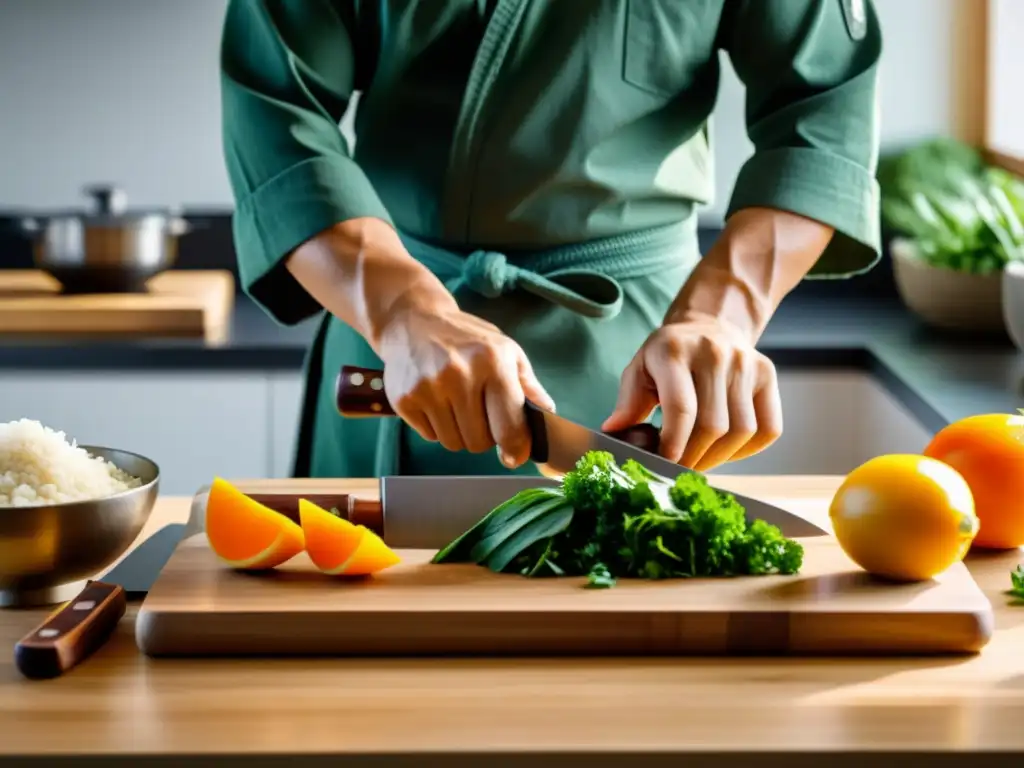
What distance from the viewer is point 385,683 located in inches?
37.8

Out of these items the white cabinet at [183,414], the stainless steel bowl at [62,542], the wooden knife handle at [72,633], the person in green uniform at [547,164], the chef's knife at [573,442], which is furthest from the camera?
the white cabinet at [183,414]

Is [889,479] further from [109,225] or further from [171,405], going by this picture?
[109,225]

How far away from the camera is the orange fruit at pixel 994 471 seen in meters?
1.21

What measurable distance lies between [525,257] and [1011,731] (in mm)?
793

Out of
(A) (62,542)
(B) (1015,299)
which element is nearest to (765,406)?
(A) (62,542)

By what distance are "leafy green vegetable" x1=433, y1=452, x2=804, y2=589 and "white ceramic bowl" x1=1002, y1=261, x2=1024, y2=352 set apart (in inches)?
50.0

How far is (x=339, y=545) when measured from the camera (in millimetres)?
1070

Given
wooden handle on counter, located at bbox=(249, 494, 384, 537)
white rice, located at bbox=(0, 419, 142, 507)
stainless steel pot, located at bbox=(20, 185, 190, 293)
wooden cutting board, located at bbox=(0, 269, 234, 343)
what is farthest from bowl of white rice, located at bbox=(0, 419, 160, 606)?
stainless steel pot, located at bbox=(20, 185, 190, 293)

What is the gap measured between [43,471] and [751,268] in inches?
27.2

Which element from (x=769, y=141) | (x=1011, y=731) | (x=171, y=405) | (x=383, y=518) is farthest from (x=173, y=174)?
(x=1011, y=731)

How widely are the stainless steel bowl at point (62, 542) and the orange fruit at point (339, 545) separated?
14 centimetres

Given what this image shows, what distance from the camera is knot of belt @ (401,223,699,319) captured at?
1.46 m

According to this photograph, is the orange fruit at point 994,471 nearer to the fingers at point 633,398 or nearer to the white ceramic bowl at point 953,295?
the fingers at point 633,398

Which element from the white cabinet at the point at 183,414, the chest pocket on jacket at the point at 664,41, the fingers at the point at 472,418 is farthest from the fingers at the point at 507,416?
the white cabinet at the point at 183,414
